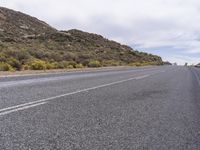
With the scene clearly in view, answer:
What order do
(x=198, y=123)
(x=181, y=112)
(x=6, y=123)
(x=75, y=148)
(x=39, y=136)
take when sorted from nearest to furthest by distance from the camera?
(x=75, y=148)
(x=39, y=136)
(x=6, y=123)
(x=198, y=123)
(x=181, y=112)

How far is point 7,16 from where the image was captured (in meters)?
103

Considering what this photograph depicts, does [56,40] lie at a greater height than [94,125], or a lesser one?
greater

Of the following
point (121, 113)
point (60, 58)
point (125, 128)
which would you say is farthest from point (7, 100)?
point (60, 58)

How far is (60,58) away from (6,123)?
186 feet

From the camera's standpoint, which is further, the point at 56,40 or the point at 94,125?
the point at 56,40

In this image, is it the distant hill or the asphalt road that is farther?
the distant hill

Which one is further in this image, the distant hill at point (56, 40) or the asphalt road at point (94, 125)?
the distant hill at point (56, 40)

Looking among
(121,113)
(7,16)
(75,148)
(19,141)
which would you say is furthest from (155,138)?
(7,16)

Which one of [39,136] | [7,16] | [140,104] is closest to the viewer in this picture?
[39,136]

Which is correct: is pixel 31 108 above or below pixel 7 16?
below

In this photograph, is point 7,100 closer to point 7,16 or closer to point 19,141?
point 19,141

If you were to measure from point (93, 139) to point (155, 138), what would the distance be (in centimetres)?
96

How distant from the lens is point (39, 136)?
19.9 ft

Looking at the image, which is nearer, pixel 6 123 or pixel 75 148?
pixel 75 148
